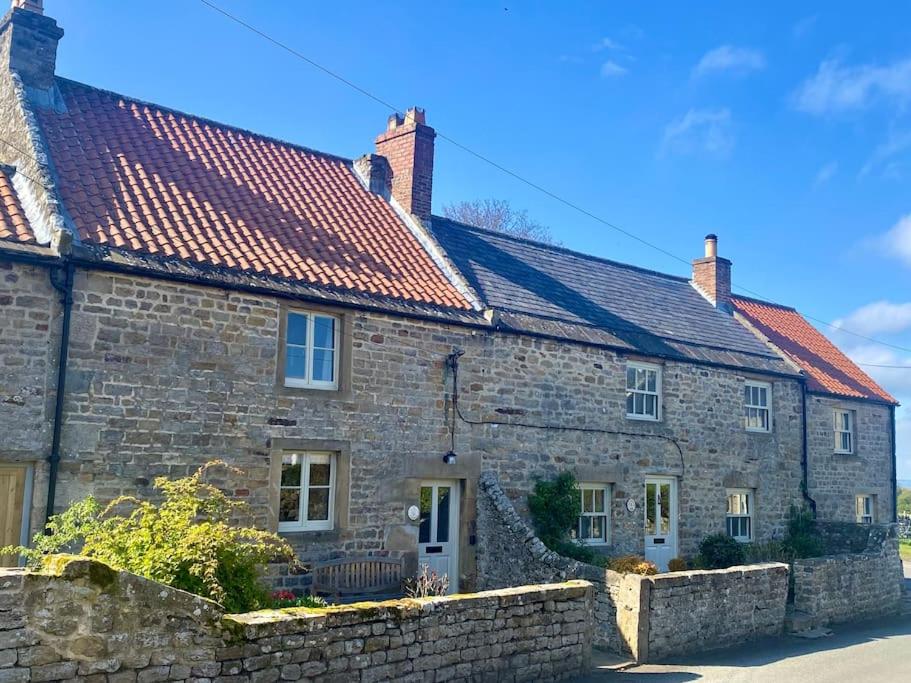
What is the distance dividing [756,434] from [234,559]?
15.0m

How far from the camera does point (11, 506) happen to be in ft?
33.6

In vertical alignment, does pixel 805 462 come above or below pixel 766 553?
above

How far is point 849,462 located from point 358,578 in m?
15.4

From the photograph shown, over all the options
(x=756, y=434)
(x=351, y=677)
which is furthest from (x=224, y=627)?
(x=756, y=434)

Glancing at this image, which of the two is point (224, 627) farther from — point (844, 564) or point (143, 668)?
point (844, 564)

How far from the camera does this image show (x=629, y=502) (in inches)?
672

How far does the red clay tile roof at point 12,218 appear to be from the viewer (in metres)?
10.7

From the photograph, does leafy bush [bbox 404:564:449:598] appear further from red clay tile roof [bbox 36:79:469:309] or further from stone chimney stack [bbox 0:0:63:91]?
stone chimney stack [bbox 0:0:63:91]

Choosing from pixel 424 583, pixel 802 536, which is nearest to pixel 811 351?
pixel 802 536

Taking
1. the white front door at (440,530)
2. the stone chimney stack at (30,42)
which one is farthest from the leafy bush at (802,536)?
the stone chimney stack at (30,42)

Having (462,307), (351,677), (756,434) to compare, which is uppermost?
(462,307)

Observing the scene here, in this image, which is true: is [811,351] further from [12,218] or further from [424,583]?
[12,218]

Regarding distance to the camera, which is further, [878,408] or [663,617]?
[878,408]

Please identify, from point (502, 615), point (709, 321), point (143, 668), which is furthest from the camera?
point (709, 321)
